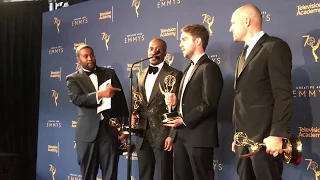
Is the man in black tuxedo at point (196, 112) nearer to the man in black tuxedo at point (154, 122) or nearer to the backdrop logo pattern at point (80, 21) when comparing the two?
the man in black tuxedo at point (154, 122)

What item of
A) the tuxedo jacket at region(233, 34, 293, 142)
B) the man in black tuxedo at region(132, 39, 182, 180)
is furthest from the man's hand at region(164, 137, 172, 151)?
the tuxedo jacket at region(233, 34, 293, 142)

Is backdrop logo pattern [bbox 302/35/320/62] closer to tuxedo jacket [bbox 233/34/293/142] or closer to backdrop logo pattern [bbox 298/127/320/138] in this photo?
backdrop logo pattern [bbox 298/127/320/138]

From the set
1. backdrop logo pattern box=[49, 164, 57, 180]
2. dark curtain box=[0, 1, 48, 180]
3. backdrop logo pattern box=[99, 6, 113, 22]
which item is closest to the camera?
backdrop logo pattern box=[99, 6, 113, 22]

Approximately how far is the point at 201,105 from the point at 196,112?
69 mm

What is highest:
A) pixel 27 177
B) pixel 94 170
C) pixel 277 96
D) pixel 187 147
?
pixel 277 96

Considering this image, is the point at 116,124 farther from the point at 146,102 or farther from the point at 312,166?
the point at 312,166

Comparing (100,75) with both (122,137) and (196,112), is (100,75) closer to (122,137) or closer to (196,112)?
(122,137)

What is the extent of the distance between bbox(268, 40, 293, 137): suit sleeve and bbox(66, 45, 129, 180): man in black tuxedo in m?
1.55

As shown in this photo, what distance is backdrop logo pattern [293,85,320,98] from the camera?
11.1ft

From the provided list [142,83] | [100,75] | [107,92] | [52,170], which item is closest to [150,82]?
[142,83]

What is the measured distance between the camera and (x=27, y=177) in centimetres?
610

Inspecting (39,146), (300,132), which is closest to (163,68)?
(300,132)

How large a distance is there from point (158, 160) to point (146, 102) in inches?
19.1

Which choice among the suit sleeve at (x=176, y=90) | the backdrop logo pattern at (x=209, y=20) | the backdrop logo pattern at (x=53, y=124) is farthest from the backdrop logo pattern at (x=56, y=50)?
the suit sleeve at (x=176, y=90)
